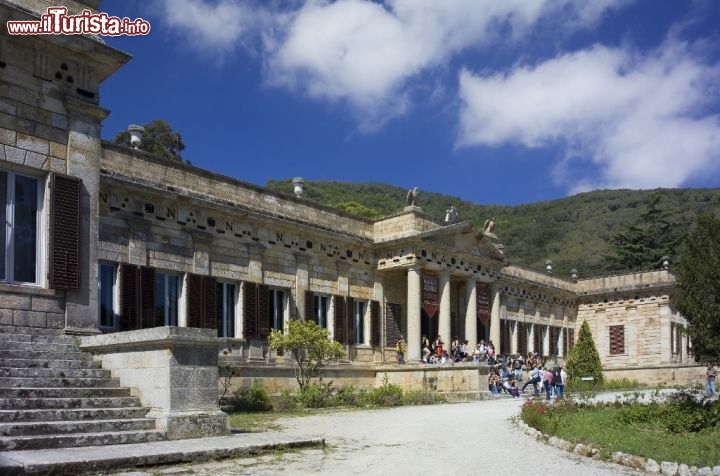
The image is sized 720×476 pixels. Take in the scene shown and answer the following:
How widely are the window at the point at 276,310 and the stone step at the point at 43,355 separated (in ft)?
43.1

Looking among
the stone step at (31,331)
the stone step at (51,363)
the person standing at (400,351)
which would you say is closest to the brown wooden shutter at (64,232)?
the stone step at (31,331)

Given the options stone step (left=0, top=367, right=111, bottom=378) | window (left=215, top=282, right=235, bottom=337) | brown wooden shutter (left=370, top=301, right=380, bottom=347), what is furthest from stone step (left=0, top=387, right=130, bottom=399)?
brown wooden shutter (left=370, top=301, right=380, bottom=347)

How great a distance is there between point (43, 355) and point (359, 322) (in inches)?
726

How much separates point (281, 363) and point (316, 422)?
28.7 ft

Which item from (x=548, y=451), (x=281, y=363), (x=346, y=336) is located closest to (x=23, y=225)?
(x=548, y=451)

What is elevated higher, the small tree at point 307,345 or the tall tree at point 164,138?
the tall tree at point 164,138

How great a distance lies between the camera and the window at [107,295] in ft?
64.4

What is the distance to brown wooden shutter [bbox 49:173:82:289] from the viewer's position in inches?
496

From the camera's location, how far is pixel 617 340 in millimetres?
43156

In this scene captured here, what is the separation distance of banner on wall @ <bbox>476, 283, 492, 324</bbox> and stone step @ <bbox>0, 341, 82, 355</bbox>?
23097 mm

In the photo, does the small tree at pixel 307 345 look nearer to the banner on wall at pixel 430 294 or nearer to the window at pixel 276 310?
the window at pixel 276 310

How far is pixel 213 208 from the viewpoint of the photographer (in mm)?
22812

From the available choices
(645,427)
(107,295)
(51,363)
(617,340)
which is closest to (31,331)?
(51,363)

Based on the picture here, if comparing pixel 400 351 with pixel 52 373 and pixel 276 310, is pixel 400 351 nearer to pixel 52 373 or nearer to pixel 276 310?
pixel 276 310
